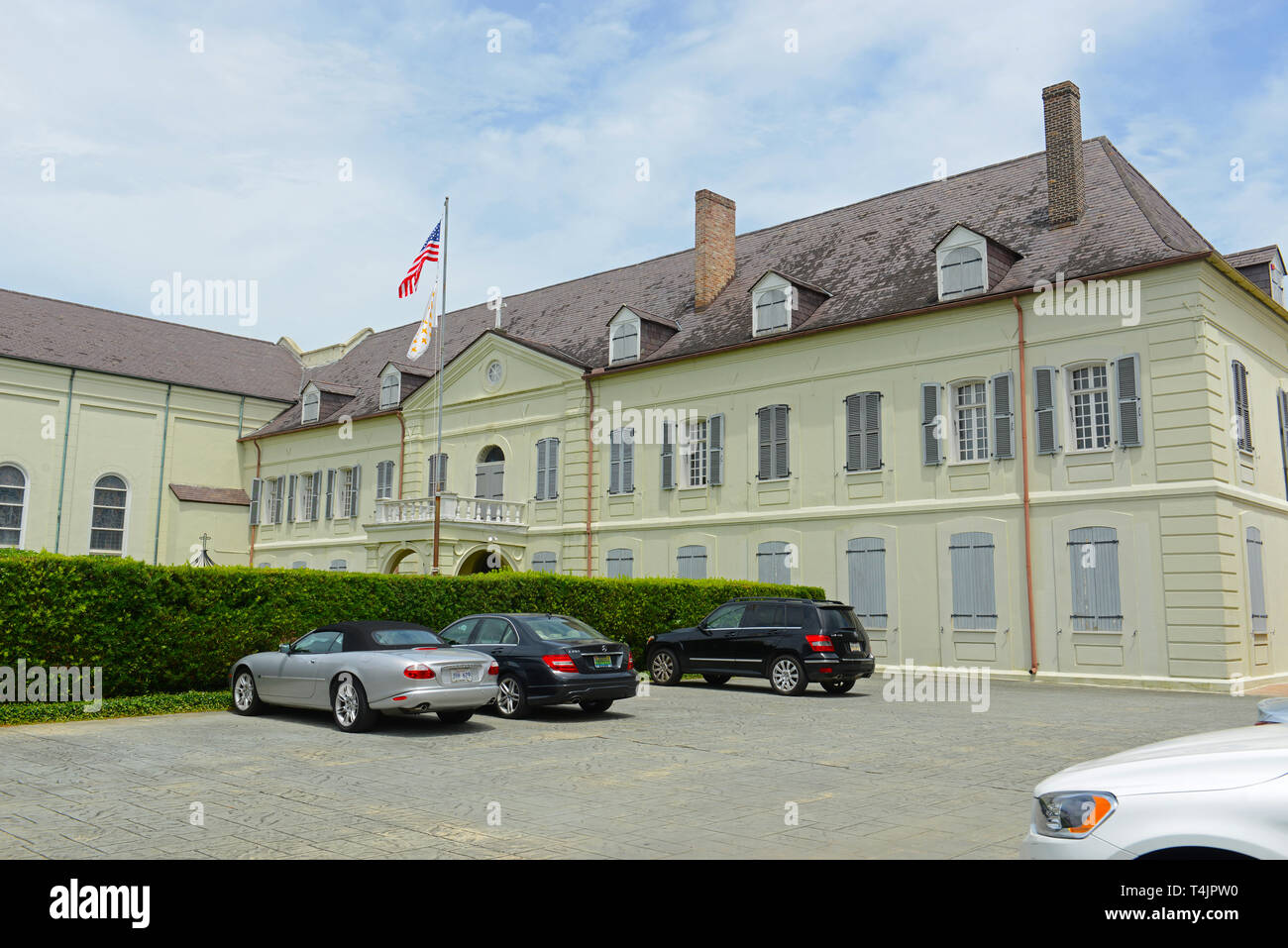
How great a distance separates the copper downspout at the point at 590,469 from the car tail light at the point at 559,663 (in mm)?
17382

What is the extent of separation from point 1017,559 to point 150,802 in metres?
19.6

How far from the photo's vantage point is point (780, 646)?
19.1m

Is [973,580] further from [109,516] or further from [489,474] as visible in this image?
[109,516]

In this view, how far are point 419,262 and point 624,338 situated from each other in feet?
22.0

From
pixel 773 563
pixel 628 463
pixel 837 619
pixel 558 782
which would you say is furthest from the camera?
pixel 628 463

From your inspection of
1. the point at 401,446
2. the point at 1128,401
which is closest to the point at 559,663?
the point at 1128,401

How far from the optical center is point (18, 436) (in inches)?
1548

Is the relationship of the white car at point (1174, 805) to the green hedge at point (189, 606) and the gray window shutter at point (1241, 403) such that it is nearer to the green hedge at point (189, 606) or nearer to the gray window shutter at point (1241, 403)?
the green hedge at point (189, 606)

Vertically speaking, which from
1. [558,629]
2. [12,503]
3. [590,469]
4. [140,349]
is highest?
[140,349]

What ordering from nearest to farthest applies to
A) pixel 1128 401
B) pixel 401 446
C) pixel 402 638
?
pixel 402 638 < pixel 1128 401 < pixel 401 446

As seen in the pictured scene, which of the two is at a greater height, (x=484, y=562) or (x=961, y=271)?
(x=961, y=271)

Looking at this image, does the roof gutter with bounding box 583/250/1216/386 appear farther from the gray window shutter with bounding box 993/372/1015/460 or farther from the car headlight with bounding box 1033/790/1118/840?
the car headlight with bounding box 1033/790/1118/840

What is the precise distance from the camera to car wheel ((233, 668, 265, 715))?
1504cm
